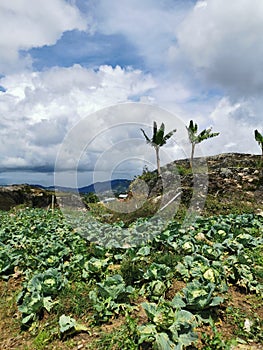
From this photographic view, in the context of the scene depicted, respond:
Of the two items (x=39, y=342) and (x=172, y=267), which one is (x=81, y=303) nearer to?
(x=39, y=342)

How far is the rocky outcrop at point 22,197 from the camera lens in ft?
64.0

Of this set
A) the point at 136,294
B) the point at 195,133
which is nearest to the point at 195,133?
the point at 195,133

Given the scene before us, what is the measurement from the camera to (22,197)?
20.2 meters

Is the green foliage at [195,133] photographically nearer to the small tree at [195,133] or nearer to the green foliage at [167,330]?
the small tree at [195,133]

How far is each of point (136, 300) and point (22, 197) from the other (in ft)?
58.2

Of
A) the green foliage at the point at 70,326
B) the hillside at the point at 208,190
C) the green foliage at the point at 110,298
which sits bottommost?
the green foliage at the point at 70,326

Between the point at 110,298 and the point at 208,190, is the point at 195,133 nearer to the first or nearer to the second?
the point at 208,190

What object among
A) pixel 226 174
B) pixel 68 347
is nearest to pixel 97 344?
pixel 68 347

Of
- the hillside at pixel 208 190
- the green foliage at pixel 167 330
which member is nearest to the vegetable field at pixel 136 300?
the green foliage at pixel 167 330

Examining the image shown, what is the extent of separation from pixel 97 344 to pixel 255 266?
2837 millimetres

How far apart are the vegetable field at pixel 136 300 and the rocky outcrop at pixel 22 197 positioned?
48.2 ft

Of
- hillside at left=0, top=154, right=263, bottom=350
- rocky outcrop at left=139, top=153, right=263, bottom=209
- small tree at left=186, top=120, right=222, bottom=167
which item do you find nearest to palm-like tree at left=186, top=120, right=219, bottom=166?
small tree at left=186, top=120, right=222, bottom=167

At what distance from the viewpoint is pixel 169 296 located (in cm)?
402

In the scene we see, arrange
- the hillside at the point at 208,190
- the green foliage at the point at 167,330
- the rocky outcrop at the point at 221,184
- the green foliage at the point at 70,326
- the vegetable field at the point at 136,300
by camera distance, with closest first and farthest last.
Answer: the green foliage at the point at 167,330 → the vegetable field at the point at 136,300 → the green foliage at the point at 70,326 → the hillside at the point at 208,190 → the rocky outcrop at the point at 221,184
